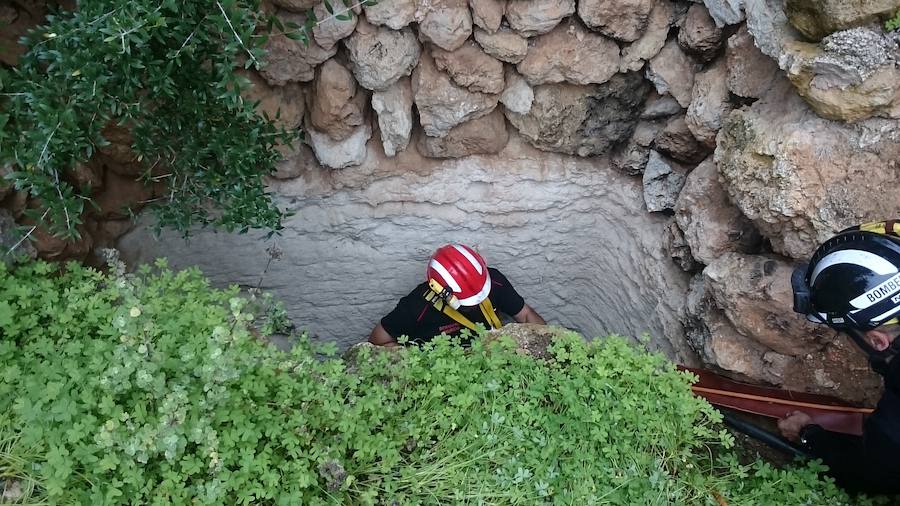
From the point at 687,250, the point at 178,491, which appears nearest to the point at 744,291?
the point at 687,250

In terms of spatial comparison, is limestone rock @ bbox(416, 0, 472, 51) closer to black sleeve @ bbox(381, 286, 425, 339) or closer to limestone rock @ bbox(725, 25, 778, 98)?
limestone rock @ bbox(725, 25, 778, 98)

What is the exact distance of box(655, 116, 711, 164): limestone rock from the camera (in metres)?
3.55

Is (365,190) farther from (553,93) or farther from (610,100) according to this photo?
(610,100)

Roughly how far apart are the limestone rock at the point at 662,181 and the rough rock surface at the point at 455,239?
0.43ft

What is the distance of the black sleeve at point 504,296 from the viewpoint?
435cm

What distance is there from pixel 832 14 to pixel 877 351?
1.29 metres

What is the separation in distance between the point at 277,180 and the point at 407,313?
1.19 m

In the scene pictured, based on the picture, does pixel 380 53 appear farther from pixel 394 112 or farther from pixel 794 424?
pixel 794 424

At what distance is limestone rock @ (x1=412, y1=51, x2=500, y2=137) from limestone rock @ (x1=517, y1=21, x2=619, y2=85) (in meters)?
0.31

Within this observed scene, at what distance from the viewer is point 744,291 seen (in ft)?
10.1

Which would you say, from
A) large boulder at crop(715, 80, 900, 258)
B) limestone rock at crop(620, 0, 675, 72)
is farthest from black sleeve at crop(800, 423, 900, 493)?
limestone rock at crop(620, 0, 675, 72)

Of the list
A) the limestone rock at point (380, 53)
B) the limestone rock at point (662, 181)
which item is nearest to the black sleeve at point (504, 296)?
the limestone rock at point (662, 181)

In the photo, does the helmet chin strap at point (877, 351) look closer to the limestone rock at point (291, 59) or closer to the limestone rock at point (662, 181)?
the limestone rock at point (662, 181)

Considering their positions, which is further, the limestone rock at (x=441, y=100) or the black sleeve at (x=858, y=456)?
the limestone rock at (x=441, y=100)
